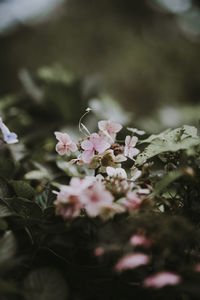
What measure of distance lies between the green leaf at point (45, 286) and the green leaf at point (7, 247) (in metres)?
0.05

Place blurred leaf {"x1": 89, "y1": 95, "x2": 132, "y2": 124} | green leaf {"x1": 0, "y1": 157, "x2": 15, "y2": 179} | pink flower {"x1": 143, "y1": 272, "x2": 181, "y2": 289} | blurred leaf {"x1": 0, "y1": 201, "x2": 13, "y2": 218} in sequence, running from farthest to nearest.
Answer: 1. blurred leaf {"x1": 89, "y1": 95, "x2": 132, "y2": 124}
2. green leaf {"x1": 0, "y1": 157, "x2": 15, "y2": 179}
3. blurred leaf {"x1": 0, "y1": 201, "x2": 13, "y2": 218}
4. pink flower {"x1": 143, "y1": 272, "x2": 181, "y2": 289}

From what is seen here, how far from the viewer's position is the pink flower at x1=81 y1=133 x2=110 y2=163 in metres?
0.59

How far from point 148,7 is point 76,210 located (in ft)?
13.8

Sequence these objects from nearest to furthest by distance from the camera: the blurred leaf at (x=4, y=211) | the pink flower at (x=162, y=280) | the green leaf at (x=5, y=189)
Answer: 1. the pink flower at (x=162, y=280)
2. the blurred leaf at (x=4, y=211)
3. the green leaf at (x=5, y=189)

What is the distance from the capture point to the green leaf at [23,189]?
62 centimetres

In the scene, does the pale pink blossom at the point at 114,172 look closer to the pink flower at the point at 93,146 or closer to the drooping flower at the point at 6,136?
the pink flower at the point at 93,146

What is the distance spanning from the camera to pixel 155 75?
3.46 meters

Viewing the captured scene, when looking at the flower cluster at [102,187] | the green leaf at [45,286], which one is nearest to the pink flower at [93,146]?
the flower cluster at [102,187]

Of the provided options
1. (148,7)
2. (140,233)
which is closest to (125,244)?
(140,233)

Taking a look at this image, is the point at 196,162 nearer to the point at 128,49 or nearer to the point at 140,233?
the point at 140,233

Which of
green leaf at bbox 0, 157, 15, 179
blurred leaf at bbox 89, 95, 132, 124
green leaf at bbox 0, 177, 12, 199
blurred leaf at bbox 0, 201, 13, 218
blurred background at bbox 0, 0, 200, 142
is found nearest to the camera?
blurred leaf at bbox 0, 201, 13, 218

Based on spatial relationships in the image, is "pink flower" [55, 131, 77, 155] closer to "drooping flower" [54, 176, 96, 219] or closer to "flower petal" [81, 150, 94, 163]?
"flower petal" [81, 150, 94, 163]

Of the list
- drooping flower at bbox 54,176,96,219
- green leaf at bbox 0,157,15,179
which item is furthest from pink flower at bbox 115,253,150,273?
green leaf at bbox 0,157,15,179

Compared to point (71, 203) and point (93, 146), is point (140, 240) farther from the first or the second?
point (93, 146)
